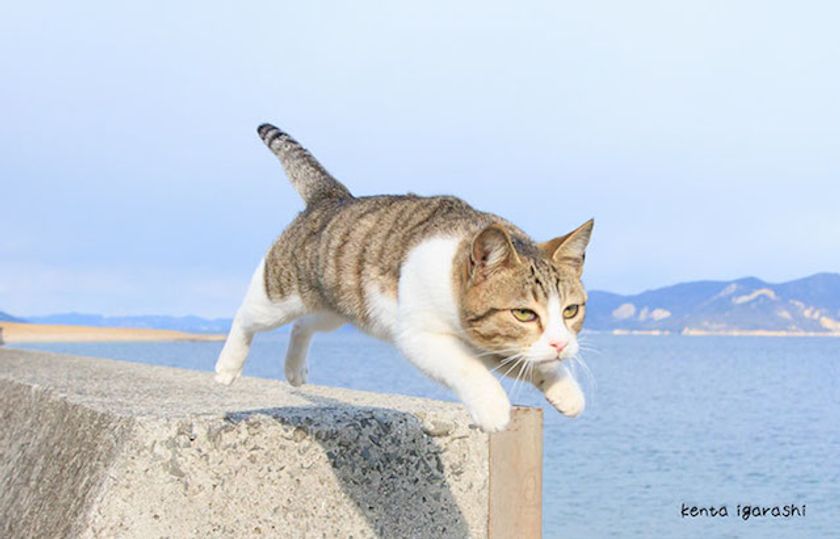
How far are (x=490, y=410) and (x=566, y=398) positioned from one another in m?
0.50

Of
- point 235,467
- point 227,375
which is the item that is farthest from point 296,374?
point 235,467

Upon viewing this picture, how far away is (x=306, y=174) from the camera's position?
466 cm

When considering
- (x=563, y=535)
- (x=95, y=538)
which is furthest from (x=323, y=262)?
(x=563, y=535)

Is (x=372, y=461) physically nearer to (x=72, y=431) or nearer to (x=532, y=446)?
(x=532, y=446)

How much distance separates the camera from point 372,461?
520cm

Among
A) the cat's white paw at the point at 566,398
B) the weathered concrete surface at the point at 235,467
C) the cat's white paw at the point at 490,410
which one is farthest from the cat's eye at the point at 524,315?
the weathered concrete surface at the point at 235,467

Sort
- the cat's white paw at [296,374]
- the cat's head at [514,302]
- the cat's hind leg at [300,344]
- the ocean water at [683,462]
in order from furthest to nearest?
1. the ocean water at [683,462]
2. the cat's white paw at [296,374]
3. the cat's hind leg at [300,344]
4. the cat's head at [514,302]

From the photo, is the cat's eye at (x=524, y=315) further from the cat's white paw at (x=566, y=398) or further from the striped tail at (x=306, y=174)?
the striped tail at (x=306, y=174)

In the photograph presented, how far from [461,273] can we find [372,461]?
7.47 ft

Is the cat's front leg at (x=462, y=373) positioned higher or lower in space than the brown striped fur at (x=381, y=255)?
lower

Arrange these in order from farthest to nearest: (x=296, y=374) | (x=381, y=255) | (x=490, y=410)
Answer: (x=296, y=374), (x=381, y=255), (x=490, y=410)

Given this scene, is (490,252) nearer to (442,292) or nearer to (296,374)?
(442,292)

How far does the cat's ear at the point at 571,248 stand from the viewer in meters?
3.27

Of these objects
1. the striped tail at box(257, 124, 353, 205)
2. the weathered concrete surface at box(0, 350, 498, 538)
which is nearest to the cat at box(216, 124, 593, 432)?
the striped tail at box(257, 124, 353, 205)
